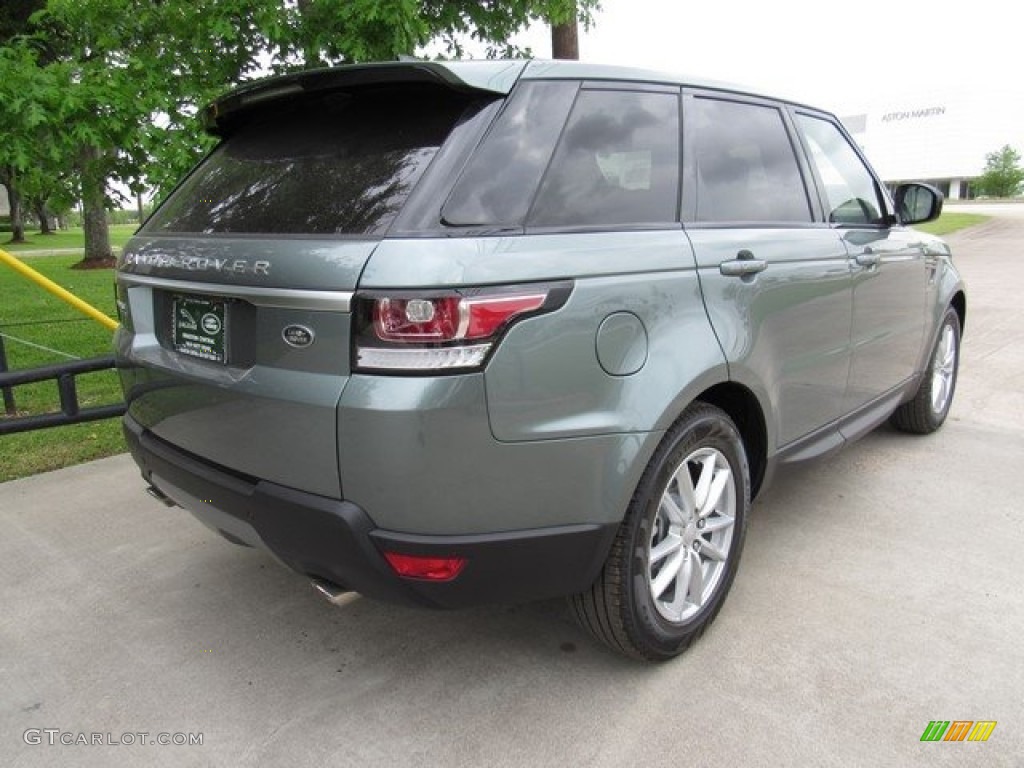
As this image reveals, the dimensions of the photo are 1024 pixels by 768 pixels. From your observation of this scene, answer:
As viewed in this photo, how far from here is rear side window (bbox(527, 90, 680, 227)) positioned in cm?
220

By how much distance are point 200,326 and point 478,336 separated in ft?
3.06

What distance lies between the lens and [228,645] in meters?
2.72

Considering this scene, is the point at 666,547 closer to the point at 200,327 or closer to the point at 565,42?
the point at 200,327

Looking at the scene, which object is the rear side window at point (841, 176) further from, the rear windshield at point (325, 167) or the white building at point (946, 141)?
the white building at point (946, 141)

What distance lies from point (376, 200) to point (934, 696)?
2.21 m

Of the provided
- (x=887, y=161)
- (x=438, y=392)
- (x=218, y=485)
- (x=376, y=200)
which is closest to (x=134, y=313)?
(x=218, y=485)

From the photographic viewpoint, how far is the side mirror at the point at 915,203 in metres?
4.18

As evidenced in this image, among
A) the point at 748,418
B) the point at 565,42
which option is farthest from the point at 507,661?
the point at 565,42

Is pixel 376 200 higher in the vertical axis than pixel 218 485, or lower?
higher

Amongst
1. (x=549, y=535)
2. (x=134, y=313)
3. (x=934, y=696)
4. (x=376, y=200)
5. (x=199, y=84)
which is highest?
(x=199, y=84)

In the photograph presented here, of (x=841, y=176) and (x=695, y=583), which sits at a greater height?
(x=841, y=176)

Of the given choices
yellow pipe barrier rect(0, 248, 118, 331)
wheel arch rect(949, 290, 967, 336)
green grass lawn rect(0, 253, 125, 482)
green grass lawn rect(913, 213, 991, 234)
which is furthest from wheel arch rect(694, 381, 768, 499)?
green grass lawn rect(913, 213, 991, 234)

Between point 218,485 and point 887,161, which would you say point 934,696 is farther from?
point 887,161

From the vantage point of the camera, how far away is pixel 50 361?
7148 millimetres
